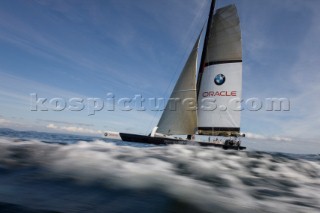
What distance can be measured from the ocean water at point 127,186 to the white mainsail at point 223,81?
1224 inches

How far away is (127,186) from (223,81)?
35.1 m

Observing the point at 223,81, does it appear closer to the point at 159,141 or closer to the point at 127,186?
the point at 159,141

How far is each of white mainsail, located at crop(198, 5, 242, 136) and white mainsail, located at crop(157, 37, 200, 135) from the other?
2172mm

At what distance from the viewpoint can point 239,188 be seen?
475 centimetres

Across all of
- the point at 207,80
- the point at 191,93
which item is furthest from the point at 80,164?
the point at 207,80

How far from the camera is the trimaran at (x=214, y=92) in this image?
1441 inches

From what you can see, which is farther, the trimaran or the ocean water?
the trimaran

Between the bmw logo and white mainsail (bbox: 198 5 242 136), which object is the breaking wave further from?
the bmw logo

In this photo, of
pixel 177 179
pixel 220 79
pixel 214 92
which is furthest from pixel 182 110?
pixel 177 179

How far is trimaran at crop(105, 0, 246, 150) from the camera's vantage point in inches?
1441

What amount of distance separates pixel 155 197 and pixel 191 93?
33586 millimetres

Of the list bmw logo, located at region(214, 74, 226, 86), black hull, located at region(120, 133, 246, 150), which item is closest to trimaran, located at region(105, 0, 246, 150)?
bmw logo, located at region(214, 74, 226, 86)

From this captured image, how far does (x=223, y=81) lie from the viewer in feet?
123

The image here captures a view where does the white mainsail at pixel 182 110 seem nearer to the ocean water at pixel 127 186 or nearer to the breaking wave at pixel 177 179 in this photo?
the breaking wave at pixel 177 179
